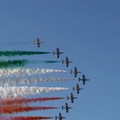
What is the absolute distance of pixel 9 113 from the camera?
176 m

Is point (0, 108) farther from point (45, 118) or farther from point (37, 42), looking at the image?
point (37, 42)

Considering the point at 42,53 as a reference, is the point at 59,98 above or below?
below

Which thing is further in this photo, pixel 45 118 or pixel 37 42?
pixel 37 42

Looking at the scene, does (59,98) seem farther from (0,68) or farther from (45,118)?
(0,68)

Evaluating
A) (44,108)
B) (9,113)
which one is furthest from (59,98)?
(9,113)

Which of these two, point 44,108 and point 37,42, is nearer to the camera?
point 44,108

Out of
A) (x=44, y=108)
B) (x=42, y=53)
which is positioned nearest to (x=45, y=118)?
(x=44, y=108)

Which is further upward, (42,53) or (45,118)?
(42,53)

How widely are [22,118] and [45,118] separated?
730cm

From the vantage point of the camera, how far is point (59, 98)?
618 ft

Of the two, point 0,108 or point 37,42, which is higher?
point 37,42

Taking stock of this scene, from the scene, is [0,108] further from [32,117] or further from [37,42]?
[37,42]

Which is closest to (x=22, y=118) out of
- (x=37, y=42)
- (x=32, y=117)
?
(x=32, y=117)

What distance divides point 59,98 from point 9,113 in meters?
18.9
